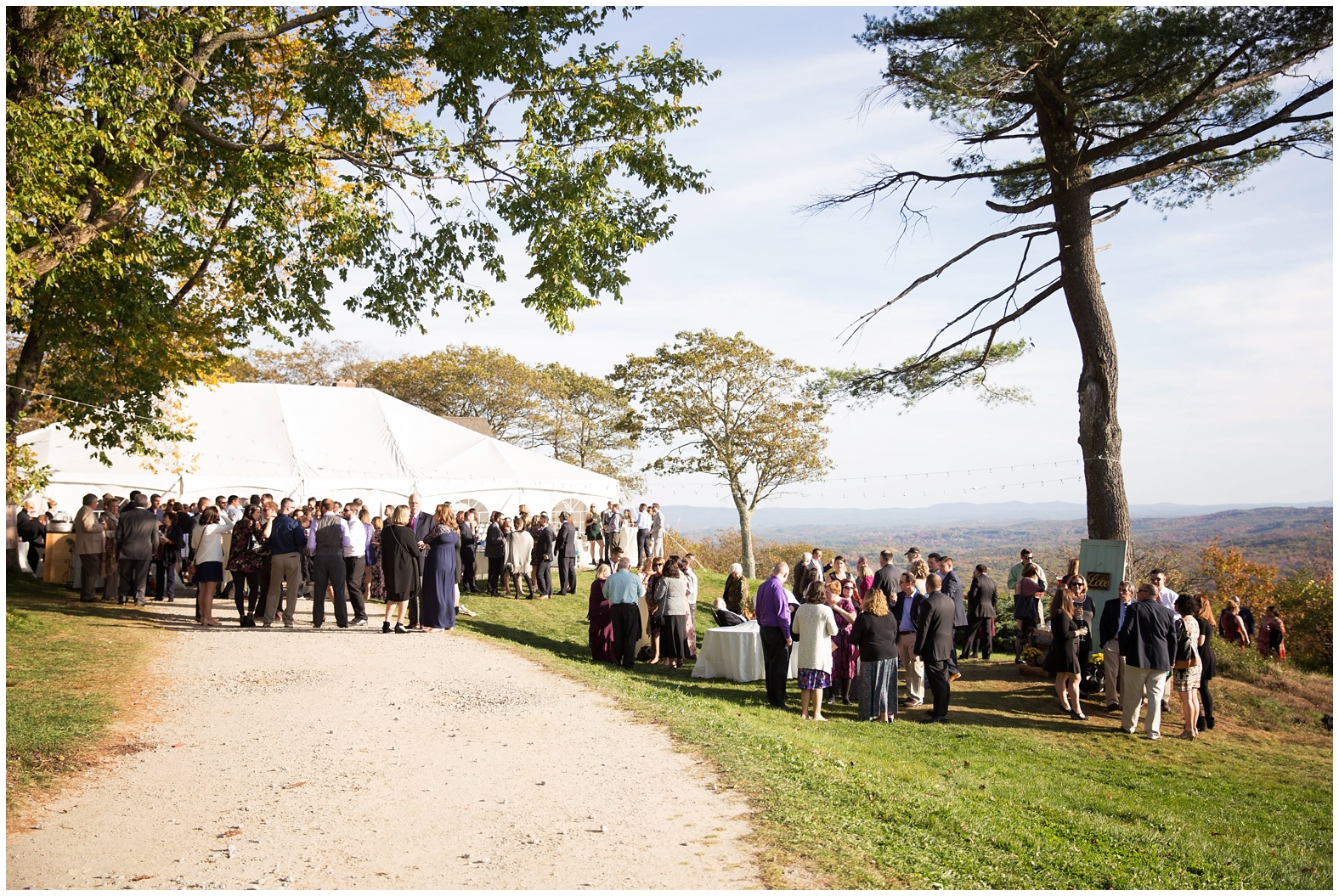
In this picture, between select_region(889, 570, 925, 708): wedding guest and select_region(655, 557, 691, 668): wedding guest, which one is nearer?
select_region(889, 570, 925, 708): wedding guest

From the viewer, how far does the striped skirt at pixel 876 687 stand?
33.9ft

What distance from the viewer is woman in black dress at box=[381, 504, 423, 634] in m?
11.7

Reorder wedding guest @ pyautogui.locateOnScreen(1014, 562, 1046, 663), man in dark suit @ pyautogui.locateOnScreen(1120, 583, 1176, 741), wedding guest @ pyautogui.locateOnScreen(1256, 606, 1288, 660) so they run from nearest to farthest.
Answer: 1. man in dark suit @ pyautogui.locateOnScreen(1120, 583, 1176, 741)
2. wedding guest @ pyautogui.locateOnScreen(1014, 562, 1046, 663)
3. wedding guest @ pyautogui.locateOnScreen(1256, 606, 1288, 660)

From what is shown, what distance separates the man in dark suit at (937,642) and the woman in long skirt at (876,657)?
491 millimetres

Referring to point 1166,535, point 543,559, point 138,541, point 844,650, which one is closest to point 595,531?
point 543,559

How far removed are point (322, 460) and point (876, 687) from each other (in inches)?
578

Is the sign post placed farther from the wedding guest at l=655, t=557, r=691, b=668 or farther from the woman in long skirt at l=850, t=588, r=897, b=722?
the wedding guest at l=655, t=557, r=691, b=668

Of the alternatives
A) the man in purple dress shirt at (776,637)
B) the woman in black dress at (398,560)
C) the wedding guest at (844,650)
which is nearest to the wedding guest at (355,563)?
the woman in black dress at (398,560)

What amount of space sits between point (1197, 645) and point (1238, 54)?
809 centimetres

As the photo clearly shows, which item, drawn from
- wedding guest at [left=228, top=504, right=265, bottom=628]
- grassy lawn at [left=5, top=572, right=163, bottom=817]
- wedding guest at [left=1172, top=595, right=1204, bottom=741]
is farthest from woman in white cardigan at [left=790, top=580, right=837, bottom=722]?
wedding guest at [left=228, top=504, right=265, bottom=628]

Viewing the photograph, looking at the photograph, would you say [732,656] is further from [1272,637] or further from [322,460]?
[322,460]

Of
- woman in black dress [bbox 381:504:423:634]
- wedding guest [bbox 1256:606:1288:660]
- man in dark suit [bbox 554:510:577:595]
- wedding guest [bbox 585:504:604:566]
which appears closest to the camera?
woman in black dress [bbox 381:504:423:634]

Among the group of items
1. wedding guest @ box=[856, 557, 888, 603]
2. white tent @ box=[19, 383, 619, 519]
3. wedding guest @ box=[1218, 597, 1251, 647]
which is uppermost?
white tent @ box=[19, 383, 619, 519]

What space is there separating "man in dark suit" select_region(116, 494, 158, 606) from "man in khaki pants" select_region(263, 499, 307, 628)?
226 cm
